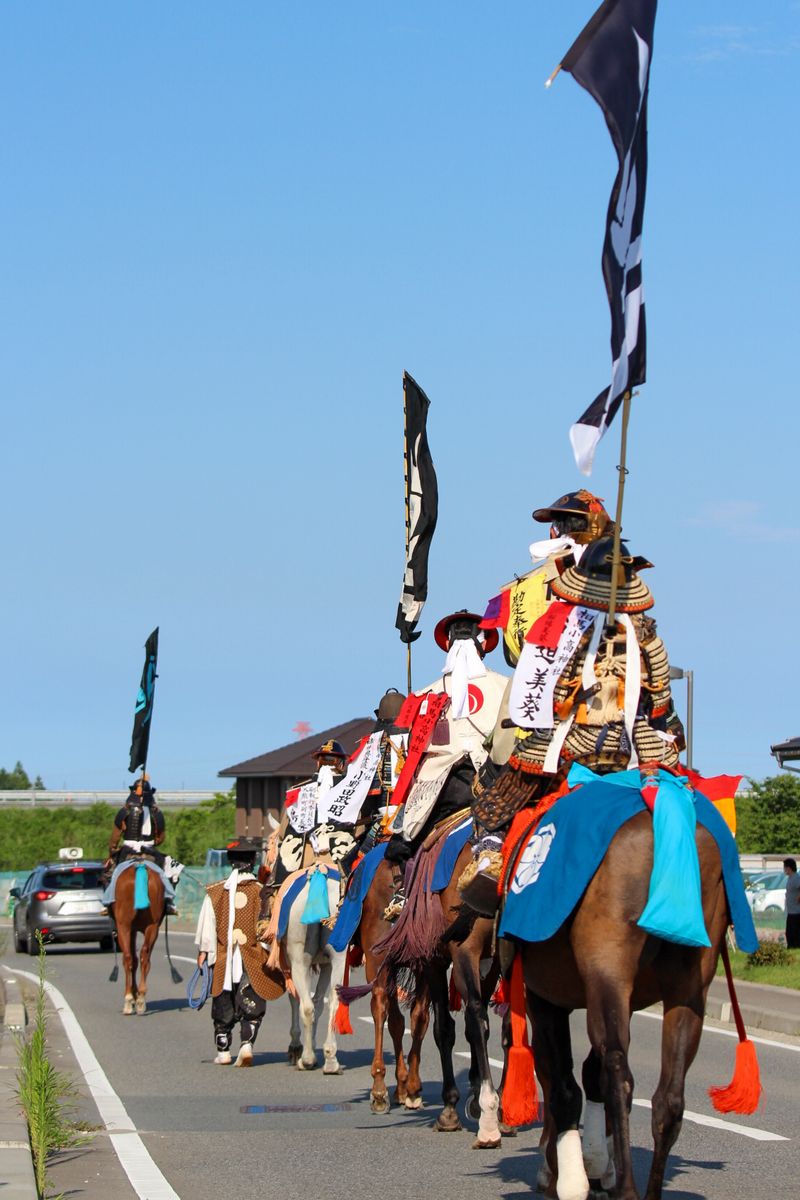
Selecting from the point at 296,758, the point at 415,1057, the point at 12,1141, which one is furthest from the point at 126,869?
the point at 296,758

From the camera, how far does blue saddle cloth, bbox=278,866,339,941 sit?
1529 cm

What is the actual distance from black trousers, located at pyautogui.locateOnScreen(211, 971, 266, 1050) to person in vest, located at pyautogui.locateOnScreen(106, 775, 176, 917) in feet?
22.6

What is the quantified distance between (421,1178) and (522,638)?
9.43 feet

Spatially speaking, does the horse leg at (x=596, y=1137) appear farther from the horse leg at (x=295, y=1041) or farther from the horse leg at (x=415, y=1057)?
the horse leg at (x=295, y=1041)

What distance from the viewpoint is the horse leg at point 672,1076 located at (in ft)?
22.9

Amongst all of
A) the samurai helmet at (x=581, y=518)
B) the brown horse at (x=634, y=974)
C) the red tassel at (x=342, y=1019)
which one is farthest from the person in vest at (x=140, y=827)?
the brown horse at (x=634, y=974)

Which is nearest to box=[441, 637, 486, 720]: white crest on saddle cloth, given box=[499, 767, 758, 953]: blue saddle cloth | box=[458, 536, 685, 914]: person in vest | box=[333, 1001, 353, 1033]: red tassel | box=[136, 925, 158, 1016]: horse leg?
box=[458, 536, 685, 914]: person in vest

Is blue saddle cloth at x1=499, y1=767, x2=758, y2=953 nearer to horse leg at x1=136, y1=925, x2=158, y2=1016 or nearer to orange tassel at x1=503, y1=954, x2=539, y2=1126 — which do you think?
orange tassel at x1=503, y1=954, x2=539, y2=1126

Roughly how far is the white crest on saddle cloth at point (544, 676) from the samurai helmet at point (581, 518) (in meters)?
0.66

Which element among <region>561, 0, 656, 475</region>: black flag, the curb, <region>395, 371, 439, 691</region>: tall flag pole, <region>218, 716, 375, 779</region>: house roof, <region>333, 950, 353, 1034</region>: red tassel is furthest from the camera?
<region>218, 716, 375, 779</region>: house roof

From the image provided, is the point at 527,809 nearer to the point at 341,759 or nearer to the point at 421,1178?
the point at 421,1178

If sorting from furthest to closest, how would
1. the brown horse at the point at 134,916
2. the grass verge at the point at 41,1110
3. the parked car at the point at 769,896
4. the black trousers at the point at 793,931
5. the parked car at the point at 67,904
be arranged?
the parked car at the point at 67,904, the parked car at the point at 769,896, the black trousers at the point at 793,931, the brown horse at the point at 134,916, the grass verge at the point at 41,1110

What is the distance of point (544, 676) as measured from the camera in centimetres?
789

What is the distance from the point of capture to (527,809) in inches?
318
